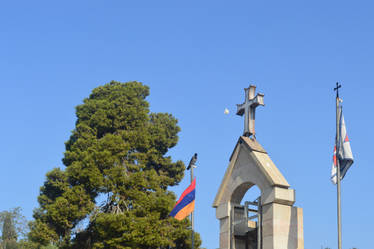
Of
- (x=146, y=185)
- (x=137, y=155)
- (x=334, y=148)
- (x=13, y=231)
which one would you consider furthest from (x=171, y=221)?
(x=13, y=231)

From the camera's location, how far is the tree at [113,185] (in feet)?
108

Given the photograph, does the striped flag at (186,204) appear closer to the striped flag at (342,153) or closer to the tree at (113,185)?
the striped flag at (342,153)

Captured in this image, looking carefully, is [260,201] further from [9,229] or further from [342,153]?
[9,229]

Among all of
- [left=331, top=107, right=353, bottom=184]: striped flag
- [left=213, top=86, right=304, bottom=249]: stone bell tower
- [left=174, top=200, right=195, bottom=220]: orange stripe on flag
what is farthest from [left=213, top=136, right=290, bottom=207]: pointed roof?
[left=331, top=107, right=353, bottom=184]: striped flag

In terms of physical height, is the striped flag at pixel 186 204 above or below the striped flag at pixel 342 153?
below

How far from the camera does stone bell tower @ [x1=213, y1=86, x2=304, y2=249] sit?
63.4 ft

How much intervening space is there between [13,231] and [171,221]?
1589 inches

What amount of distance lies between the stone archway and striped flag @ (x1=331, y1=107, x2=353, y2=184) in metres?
1.83

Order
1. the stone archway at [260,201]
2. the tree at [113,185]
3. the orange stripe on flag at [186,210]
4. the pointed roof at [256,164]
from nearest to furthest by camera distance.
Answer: the stone archway at [260,201] < the pointed roof at [256,164] < the orange stripe on flag at [186,210] < the tree at [113,185]

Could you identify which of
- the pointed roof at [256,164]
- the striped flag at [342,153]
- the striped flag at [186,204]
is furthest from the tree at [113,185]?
the striped flag at [342,153]

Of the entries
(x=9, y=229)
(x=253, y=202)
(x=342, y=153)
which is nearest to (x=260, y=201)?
(x=253, y=202)

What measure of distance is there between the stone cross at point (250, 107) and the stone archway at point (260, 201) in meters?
0.57

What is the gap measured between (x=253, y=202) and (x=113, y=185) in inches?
617

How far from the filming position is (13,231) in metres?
68.5
